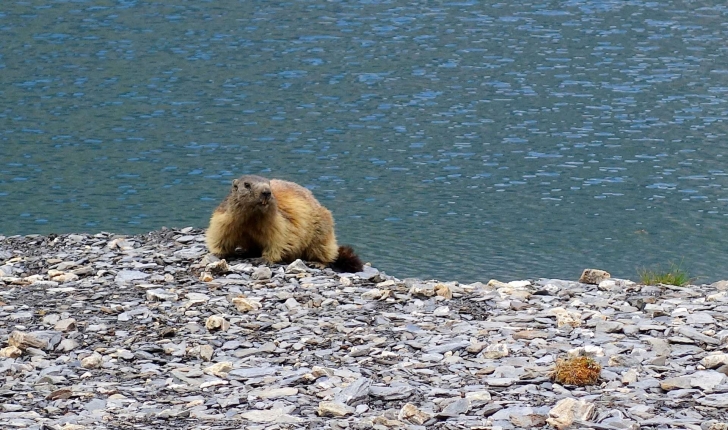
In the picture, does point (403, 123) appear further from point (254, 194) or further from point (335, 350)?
point (335, 350)

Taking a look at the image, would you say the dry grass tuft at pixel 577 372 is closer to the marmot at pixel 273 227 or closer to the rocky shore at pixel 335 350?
the rocky shore at pixel 335 350

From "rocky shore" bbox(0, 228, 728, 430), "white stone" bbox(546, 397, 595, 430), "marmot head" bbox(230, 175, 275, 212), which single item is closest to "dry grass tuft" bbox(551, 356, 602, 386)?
"rocky shore" bbox(0, 228, 728, 430)

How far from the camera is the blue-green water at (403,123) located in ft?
60.1

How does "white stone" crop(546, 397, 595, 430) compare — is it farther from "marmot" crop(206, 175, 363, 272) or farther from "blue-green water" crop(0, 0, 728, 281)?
"blue-green water" crop(0, 0, 728, 281)

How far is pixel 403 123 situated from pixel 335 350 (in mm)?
16879

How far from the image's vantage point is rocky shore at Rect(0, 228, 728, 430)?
287 inches

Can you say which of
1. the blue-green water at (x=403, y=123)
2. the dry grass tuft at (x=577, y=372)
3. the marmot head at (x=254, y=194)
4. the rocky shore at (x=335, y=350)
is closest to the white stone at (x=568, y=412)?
the rocky shore at (x=335, y=350)

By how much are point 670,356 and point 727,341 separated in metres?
0.55

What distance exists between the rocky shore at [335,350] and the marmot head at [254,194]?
70 cm

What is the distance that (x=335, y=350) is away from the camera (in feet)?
29.3

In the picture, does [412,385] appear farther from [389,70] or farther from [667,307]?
[389,70]

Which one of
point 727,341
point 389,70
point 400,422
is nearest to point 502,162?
point 389,70

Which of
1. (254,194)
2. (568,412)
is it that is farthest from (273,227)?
(568,412)

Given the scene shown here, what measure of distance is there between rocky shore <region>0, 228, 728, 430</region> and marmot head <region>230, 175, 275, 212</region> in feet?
2.28
